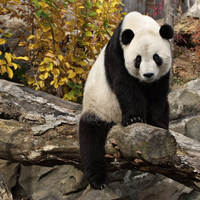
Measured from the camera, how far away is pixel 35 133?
2838mm

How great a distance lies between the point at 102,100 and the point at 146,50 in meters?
0.73

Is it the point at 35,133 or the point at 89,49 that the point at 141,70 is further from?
the point at 89,49

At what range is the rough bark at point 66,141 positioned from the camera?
2004 mm

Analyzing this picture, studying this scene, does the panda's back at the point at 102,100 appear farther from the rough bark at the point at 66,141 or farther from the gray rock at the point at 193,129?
the gray rock at the point at 193,129

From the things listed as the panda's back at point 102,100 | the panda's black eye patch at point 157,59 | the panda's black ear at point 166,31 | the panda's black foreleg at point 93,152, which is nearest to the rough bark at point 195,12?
the panda's back at point 102,100

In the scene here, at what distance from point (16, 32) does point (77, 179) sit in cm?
350

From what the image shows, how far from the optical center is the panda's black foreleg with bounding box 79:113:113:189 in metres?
2.40

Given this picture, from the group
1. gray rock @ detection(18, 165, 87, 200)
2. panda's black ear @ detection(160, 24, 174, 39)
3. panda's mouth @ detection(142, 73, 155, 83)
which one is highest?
panda's black ear @ detection(160, 24, 174, 39)

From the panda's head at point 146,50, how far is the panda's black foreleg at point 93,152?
0.67 metres

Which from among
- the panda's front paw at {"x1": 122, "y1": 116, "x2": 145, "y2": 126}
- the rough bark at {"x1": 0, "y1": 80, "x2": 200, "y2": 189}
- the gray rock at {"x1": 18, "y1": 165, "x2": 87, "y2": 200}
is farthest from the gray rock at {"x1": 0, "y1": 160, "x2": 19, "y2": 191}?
the panda's front paw at {"x1": 122, "y1": 116, "x2": 145, "y2": 126}

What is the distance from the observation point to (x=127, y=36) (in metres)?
2.34

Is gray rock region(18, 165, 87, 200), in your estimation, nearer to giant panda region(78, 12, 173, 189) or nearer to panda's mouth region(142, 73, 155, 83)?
giant panda region(78, 12, 173, 189)

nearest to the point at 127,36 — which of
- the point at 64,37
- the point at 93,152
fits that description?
the point at 93,152

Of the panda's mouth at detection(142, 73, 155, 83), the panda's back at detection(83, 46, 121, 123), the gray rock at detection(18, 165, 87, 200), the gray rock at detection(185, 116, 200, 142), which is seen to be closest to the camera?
the panda's mouth at detection(142, 73, 155, 83)
